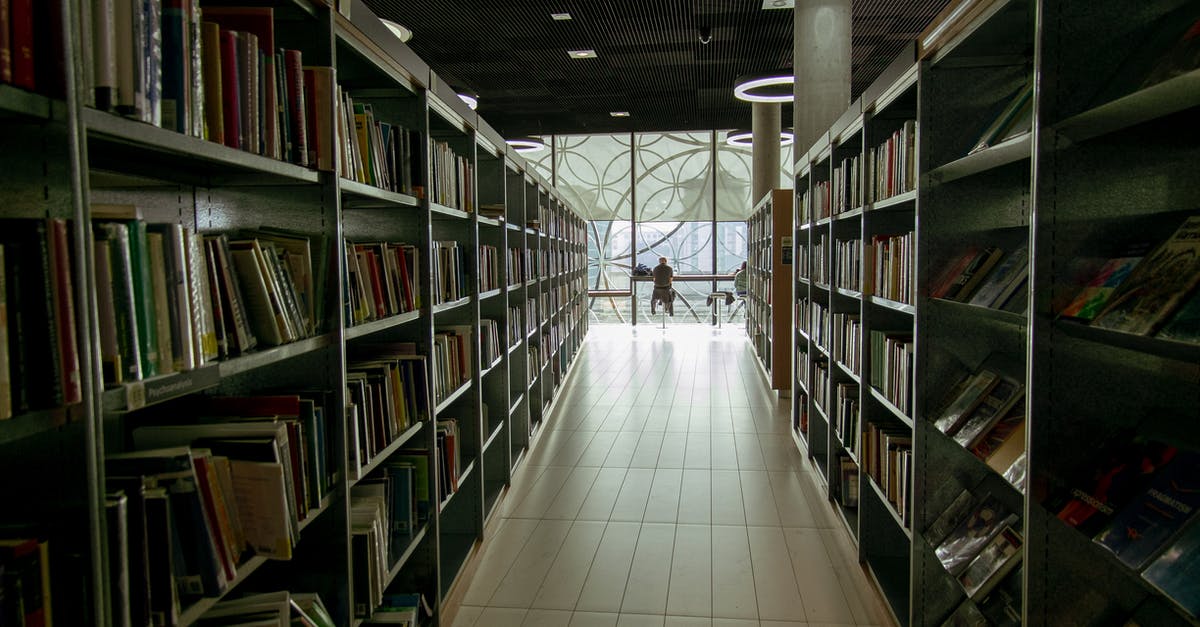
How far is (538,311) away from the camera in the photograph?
6414 mm

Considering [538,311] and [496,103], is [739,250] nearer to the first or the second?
[496,103]

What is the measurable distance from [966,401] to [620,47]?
23.6 ft

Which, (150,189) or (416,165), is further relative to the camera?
(416,165)

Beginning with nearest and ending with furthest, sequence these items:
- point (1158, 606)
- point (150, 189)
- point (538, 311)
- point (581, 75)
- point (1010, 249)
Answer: point (1158, 606)
point (150, 189)
point (1010, 249)
point (538, 311)
point (581, 75)

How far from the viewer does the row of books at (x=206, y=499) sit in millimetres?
1232

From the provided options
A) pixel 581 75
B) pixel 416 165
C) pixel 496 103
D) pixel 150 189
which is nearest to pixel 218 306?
pixel 150 189

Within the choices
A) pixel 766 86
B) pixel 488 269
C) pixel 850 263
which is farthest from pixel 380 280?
pixel 766 86

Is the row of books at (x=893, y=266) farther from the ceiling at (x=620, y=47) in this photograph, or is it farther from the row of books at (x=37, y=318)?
the ceiling at (x=620, y=47)

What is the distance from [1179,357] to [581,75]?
9.38 metres

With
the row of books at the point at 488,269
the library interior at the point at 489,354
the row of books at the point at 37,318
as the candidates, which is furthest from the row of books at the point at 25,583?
the row of books at the point at 488,269

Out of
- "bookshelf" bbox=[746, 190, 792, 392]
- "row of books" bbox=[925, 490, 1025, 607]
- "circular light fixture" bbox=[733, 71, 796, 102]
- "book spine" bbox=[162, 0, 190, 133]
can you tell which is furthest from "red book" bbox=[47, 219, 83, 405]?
"circular light fixture" bbox=[733, 71, 796, 102]

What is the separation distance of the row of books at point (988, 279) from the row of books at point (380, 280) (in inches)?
73.1

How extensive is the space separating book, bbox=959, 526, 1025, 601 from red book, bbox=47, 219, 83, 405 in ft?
7.44

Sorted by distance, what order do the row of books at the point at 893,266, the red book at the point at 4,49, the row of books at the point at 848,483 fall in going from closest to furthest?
1. the red book at the point at 4,49
2. the row of books at the point at 893,266
3. the row of books at the point at 848,483
